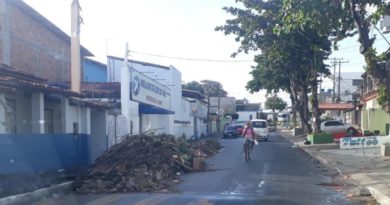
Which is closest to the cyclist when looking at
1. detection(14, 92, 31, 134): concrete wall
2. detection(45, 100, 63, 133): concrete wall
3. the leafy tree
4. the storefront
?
the storefront

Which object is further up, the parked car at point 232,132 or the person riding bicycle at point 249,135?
the person riding bicycle at point 249,135

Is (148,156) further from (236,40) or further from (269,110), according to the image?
(269,110)

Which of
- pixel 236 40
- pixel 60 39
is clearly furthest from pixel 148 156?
pixel 236 40

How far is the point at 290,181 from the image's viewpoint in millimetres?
15984

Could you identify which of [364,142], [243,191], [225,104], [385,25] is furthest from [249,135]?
[225,104]

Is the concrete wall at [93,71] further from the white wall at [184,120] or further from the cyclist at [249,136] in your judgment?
the cyclist at [249,136]

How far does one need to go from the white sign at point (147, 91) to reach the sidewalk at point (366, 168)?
8718mm

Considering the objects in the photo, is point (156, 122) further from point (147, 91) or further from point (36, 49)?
point (36, 49)

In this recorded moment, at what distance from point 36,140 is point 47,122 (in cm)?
401

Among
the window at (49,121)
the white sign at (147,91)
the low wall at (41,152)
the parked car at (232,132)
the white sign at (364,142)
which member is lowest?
the parked car at (232,132)

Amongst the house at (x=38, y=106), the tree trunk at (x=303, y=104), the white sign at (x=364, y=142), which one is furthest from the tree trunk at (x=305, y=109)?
the house at (x=38, y=106)

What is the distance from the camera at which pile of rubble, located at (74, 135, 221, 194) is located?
1473cm

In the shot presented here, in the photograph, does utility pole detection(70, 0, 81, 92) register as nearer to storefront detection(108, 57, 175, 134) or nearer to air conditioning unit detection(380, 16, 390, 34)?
storefront detection(108, 57, 175, 134)

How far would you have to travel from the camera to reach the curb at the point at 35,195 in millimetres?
12064
